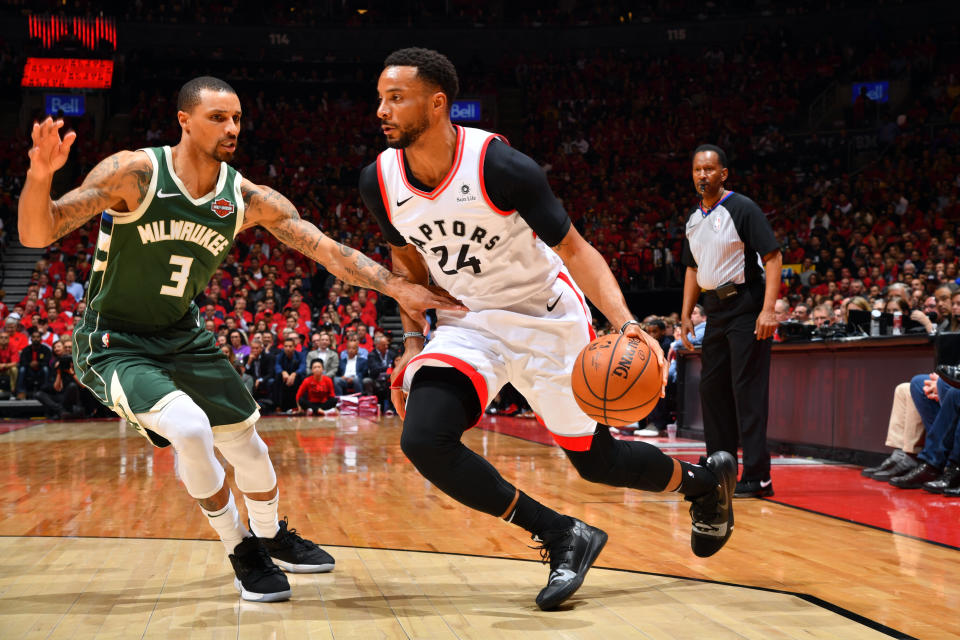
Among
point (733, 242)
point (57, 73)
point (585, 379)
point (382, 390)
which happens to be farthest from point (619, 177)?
point (585, 379)

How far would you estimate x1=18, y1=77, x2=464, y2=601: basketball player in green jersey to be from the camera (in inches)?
121

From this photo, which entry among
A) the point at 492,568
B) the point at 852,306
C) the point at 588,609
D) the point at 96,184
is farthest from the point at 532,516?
the point at 852,306

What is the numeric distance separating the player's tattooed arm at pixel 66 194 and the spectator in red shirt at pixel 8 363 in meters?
11.9

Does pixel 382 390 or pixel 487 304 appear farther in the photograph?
pixel 382 390

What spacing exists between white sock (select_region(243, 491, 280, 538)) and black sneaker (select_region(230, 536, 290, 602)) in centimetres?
25

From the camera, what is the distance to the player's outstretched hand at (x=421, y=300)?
3178 millimetres

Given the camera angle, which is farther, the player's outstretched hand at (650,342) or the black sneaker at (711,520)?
the black sneaker at (711,520)

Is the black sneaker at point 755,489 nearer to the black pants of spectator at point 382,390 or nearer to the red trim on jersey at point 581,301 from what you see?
the red trim on jersey at point 581,301

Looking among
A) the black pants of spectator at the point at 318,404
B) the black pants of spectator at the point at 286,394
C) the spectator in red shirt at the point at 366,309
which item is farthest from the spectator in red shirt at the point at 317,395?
the spectator in red shirt at the point at 366,309

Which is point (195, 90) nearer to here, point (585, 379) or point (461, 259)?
point (461, 259)

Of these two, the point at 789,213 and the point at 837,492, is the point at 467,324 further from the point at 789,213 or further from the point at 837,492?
the point at 789,213

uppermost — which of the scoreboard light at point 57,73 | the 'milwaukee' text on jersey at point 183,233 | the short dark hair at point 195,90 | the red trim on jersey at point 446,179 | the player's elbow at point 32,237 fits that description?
the scoreboard light at point 57,73

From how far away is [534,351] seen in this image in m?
3.12

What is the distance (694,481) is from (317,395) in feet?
35.9
